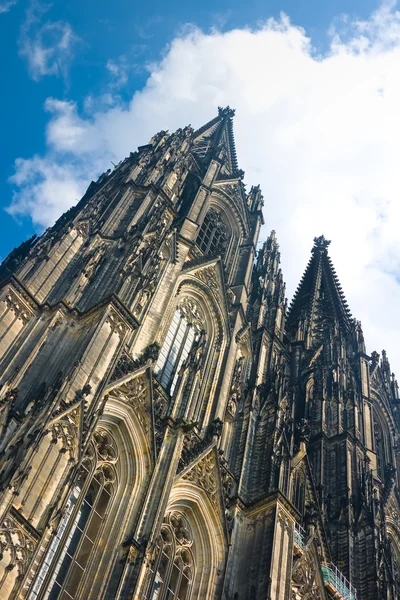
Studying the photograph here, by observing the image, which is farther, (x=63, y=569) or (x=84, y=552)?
(x=84, y=552)

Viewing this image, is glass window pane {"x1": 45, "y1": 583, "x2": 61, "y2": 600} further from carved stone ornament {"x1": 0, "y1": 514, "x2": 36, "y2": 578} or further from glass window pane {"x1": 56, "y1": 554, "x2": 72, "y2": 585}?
carved stone ornament {"x1": 0, "y1": 514, "x2": 36, "y2": 578}

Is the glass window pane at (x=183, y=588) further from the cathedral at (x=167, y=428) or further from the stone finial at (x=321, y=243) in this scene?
the stone finial at (x=321, y=243)

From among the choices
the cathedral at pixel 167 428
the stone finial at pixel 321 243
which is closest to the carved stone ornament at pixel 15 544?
the cathedral at pixel 167 428

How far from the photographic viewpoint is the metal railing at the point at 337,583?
2225 centimetres

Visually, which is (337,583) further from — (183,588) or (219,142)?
(219,142)

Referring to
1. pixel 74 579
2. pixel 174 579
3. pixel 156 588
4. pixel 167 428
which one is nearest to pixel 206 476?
pixel 167 428

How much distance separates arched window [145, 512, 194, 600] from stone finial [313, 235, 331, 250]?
39.8m

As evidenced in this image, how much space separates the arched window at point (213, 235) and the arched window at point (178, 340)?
5.90m

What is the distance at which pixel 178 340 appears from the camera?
79.3 feet

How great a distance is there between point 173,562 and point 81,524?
3.15 metres

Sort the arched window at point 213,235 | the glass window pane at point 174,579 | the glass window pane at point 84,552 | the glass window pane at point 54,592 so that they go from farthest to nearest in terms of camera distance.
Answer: the arched window at point 213,235 → the glass window pane at point 174,579 → the glass window pane at point 84,552 → the glass window pane at point 54,592

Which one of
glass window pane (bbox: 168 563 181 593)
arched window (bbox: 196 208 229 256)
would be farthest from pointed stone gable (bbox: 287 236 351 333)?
glass window pane (bbox: 168 563 181 593)

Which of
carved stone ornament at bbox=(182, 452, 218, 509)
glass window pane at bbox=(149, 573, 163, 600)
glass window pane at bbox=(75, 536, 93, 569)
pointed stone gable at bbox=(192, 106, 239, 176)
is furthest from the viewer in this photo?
pointed stone gable at bbox=(192, 106, 239, 176)

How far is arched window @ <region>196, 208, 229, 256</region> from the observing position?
1259 inches
